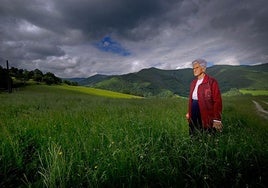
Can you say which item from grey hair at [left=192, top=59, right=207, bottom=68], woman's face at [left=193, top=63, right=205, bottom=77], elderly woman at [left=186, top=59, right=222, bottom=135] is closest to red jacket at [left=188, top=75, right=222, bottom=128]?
elderly woman at [left=186, top=59, right=222, bottom=135]

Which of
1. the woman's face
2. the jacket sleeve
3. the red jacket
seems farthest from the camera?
the woman's face

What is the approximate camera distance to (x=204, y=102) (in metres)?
4.54

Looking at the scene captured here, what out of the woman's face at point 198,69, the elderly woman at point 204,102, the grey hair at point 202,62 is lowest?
the elderly woman at point 204,102

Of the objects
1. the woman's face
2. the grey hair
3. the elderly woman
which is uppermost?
the grey hair

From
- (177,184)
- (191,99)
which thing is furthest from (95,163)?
(191,99)

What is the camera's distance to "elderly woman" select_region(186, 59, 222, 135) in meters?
4.29

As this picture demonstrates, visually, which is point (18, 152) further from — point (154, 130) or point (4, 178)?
point (154, 130)

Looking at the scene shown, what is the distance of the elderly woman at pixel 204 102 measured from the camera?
4.29 metres

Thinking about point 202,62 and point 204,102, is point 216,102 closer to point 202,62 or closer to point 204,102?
point 204,102

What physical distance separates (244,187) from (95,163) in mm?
1948

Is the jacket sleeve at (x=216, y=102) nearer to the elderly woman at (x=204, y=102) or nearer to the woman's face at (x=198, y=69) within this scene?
the elderly woman at (x=204, y=102)

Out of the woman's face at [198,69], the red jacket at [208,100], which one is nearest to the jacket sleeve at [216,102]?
the red jacket at [208,100]

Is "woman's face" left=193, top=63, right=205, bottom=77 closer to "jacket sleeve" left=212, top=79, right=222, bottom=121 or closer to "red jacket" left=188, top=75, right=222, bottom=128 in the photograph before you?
"red jacket" left=188, top=75, right=222, bottom=128

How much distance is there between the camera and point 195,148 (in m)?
3.33
